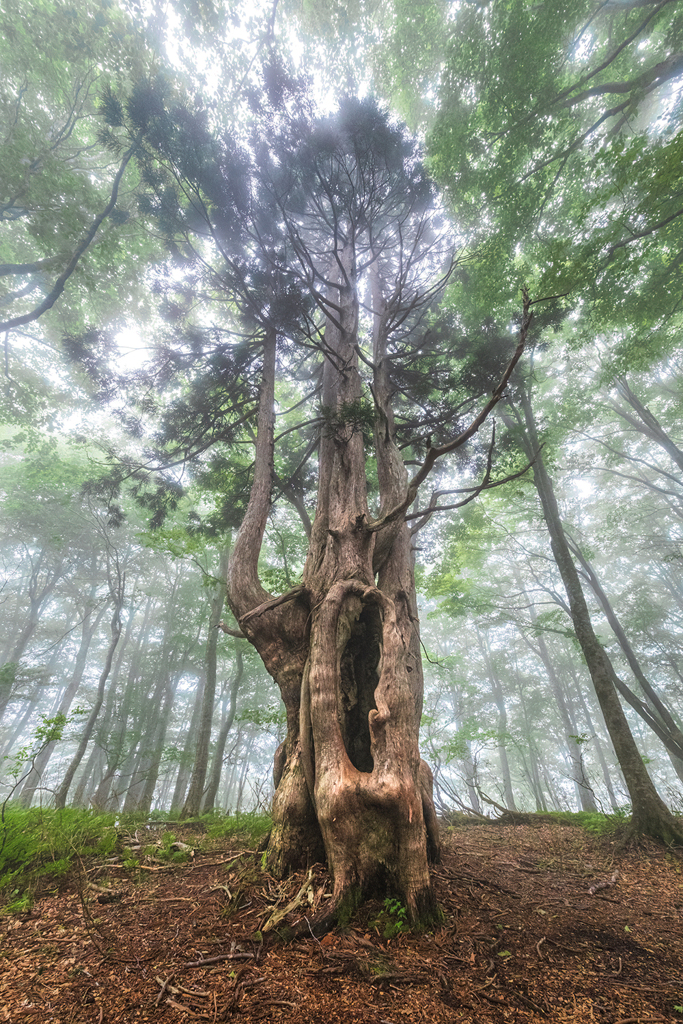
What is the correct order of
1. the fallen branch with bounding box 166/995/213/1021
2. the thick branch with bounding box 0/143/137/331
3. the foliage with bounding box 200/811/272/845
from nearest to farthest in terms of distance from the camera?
the fallen branch with bounding box 166/995/213/1021, the foliage with bounding box 200/811/272/845, the thick branch with bounding box 0/143/137/331

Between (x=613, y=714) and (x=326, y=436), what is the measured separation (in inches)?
245

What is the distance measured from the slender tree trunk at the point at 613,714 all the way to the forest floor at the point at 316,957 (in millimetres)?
2231

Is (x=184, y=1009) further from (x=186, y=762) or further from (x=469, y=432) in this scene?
(x=186, y=762)

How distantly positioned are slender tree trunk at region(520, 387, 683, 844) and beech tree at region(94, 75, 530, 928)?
246 cm

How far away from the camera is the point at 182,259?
7594 millimetres

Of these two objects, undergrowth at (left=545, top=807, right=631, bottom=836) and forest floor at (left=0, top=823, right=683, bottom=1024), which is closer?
forest floor at (left=0, top=823, right=683, bottom=1024)

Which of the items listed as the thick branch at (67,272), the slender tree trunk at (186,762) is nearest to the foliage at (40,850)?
the thick branch at (67,272)

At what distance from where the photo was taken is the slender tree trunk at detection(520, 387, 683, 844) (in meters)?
5.20

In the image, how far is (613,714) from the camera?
586cm

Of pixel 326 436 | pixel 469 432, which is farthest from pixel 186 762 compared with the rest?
pixel 469 432

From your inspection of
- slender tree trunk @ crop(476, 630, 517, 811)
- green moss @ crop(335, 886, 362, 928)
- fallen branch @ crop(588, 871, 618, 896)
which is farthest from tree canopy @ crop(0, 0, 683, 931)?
slender tree trunk @ crop(476, 630, 517, 811)

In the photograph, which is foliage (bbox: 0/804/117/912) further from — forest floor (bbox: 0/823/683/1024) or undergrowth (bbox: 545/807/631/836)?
undergrowth (bbox: 545/807/631/836)

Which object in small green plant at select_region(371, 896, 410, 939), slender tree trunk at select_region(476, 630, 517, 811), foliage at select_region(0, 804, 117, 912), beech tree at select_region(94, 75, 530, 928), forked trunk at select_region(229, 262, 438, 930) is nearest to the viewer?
small green plant at select_region(371, 896, 410, 939)

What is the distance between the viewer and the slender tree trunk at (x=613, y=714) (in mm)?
5195
